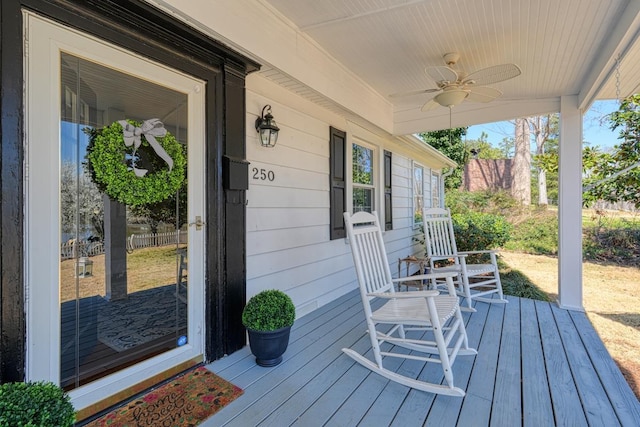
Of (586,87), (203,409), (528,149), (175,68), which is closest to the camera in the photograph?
(203,409)

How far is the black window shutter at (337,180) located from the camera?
3791mm

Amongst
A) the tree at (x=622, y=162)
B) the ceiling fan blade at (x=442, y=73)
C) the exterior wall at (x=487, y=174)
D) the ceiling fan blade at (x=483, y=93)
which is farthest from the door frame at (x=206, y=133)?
the exterior wall at (x=487, y=174)

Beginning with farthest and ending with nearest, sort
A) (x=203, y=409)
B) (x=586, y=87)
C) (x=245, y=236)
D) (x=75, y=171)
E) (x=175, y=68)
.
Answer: (x=586, y=87) < (x=245, y=236) < (x=175, y=68) < (x=203, y=409) < (x=75, y=171)

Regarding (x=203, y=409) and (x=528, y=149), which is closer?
(x=203, y=409)

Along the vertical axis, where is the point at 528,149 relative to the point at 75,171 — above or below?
above

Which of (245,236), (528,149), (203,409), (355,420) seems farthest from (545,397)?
(528,149)

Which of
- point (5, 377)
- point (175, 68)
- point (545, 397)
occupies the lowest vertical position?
point (545, 397)

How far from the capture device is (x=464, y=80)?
272 cm

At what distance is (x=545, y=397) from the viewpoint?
1.88 metres

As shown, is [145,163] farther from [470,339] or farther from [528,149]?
[528,149]

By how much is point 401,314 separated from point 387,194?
3.24 metres

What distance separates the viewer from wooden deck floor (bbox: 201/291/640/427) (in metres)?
1.69

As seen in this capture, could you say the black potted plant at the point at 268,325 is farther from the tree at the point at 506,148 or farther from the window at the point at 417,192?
the tree at the point at 506,148

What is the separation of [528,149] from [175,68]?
13.6 meters
